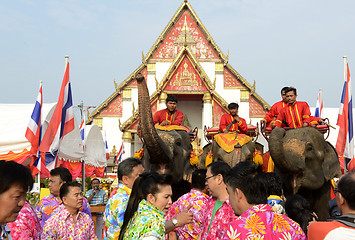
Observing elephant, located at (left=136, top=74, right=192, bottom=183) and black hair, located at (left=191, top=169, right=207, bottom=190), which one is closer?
black hair, located at (left=191, top=169, right=207, bottom=190)

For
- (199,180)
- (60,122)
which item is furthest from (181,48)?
(199,180)

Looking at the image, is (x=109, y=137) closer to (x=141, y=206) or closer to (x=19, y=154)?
(x=19, y=154)

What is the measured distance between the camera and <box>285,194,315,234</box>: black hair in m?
3.85

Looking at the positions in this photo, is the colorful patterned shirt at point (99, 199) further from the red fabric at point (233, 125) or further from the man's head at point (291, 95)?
the man's head at point (291, 95)

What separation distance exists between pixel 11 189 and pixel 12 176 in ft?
0.23

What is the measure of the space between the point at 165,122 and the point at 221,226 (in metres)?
4.52

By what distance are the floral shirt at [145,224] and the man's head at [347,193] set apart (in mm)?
1162

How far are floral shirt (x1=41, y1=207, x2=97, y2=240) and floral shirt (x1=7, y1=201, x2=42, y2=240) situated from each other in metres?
0.35

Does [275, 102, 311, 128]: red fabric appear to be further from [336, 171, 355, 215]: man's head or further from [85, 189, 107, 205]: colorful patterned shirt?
[336, 171, 355, 215]: man's head

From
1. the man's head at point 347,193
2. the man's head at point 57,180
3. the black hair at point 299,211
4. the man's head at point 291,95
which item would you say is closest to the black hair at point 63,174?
the man's head at point 57,180

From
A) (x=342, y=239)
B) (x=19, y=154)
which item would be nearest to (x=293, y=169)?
(x=342, y=239)

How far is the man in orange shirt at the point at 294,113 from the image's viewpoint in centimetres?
801

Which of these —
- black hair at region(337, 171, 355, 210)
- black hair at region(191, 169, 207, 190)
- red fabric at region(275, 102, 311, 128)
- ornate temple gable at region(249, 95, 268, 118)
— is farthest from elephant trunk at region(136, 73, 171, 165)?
ornate temple gable at region(249, 95, 268, 118)

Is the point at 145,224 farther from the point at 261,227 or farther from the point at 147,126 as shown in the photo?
the point at 147,126
